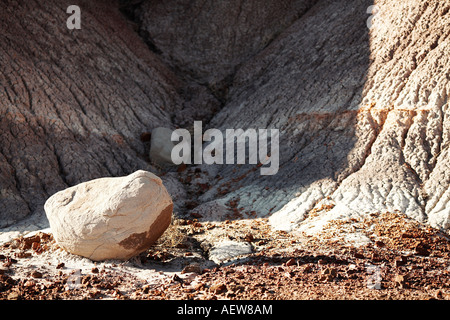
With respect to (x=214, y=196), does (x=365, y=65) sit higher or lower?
higher

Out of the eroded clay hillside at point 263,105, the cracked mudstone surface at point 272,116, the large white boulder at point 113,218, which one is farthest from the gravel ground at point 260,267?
the eroded clay hillside at point 263,105

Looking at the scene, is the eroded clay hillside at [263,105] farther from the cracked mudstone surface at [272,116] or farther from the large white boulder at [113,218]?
the large white boulder at [113,218]

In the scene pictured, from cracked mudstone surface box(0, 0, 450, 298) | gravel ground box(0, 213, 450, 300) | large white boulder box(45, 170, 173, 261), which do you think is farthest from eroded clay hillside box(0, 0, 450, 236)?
large white boulder box(45, 170, 173, 261)

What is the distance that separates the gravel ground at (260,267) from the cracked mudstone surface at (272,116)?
0.06 metres

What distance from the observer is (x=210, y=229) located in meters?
7.50

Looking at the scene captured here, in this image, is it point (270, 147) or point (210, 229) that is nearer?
point (210, 229)

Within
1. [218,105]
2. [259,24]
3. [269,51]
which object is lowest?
[218,105]

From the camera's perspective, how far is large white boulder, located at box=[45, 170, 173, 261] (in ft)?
18.8

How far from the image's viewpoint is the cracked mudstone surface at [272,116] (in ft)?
24.2

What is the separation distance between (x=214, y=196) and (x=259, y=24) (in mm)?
7039

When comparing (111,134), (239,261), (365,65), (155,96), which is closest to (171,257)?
(239,261)

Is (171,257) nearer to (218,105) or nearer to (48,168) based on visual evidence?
(48,168)

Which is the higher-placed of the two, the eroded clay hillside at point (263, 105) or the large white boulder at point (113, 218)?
the eroded clay hillside at point (263, 105)
